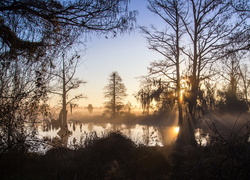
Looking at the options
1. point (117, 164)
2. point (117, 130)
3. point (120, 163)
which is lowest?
point (120, 163)

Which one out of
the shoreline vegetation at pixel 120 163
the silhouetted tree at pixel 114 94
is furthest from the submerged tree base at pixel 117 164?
the silhouetted tree at pixel 114 94

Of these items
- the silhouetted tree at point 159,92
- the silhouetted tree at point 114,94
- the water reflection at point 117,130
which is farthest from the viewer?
the silhouetted tree at point 114,94

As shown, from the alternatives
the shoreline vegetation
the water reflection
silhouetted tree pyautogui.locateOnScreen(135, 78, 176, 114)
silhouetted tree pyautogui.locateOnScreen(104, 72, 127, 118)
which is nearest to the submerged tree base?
the shoreline vegetation

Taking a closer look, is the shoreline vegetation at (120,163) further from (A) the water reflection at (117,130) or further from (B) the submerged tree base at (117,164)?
(A) the water reflection at (117,130)

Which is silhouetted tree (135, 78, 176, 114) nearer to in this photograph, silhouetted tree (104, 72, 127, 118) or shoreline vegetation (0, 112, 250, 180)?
shoreline vegetation (0, 112, 250, 180)

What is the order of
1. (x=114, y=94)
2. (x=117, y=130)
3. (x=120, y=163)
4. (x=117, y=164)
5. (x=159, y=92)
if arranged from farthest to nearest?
1. (x=114, y=94)
2. (x=159, y=92)
3. (x=117, y=130)
4. (x=120, y=163)
5. (x=117, y=164)

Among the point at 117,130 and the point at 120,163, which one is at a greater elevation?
the point at 117,130

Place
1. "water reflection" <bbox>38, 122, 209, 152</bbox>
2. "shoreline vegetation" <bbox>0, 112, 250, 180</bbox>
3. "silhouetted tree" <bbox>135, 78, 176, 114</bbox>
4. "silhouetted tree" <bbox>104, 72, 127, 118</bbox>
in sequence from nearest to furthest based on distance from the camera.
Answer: "shoreline vegetation" <bbox>0, 112, 250, 180</bbox>
"water reflection" <bbox>38, 122, 209, 152</bbox>
"silhouetted tree" <bbox>135, 78, 176, 114</bbox>
"silhouetted tree" <bbox>104, 72, 127, 118</bbox>

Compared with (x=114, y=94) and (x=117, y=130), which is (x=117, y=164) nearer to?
(x=117, y=130)

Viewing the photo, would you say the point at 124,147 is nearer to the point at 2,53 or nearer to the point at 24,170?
the point at 24,170

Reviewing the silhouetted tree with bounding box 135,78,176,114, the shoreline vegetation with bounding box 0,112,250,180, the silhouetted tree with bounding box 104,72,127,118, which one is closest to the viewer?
the shoreline vegetation with bounding box 0,112,250,180

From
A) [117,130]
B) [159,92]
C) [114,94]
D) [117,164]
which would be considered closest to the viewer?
[117,164]

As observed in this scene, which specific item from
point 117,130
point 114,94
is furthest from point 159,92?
point 114,94

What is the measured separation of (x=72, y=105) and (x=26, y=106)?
13495 millimetres
